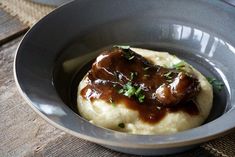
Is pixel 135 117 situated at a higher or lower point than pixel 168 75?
lower

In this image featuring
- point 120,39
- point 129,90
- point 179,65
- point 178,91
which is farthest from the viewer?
point 120,39

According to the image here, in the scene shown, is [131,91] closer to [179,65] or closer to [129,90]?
[129,90]

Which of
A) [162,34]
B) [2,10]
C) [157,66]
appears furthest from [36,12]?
[157,66]

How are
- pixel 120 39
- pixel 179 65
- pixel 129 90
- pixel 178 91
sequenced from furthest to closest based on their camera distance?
pixel 120 39 < pixel 179 65 < pixel 129 90 < pixel 178 91

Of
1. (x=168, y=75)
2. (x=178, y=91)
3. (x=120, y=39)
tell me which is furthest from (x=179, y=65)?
(x=120, y=39)

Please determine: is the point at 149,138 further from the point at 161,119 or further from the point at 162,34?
the point at 162,34

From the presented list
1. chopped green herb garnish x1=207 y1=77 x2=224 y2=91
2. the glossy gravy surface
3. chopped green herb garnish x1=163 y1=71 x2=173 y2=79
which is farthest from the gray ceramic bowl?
chopped green herb garnish x1=163 y1=71 x2=173 y2=79
